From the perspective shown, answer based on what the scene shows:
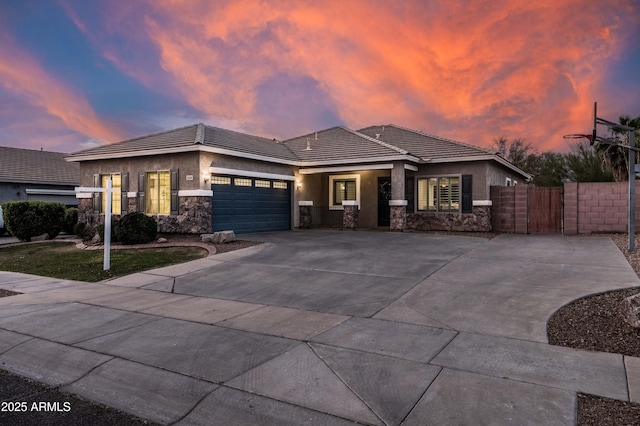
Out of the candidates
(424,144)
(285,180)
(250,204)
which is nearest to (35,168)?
(250,204)

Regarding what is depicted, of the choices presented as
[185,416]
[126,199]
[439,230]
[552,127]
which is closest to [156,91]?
[126,199]

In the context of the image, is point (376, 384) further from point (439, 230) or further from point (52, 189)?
point (52, 189)

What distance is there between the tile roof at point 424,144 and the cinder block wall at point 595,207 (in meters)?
3.79

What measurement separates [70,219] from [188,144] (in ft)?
27.9

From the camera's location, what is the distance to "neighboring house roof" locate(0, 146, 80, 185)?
925 inches

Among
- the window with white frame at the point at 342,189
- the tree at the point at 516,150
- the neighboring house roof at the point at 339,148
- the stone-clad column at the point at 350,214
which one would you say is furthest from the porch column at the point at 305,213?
the tree at the point at 516,150

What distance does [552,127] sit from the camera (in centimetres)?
2486

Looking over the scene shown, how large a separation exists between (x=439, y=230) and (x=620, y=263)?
31.6 ft

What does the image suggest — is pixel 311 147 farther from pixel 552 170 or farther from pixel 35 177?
pixel 552 170

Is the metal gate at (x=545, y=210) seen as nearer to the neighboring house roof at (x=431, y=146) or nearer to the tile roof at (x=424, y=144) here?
the neighboring house roof at (x=431, y=146)

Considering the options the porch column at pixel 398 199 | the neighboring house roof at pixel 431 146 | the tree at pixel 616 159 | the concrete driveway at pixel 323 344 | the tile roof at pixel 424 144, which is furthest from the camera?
the tree at pixel 616 159

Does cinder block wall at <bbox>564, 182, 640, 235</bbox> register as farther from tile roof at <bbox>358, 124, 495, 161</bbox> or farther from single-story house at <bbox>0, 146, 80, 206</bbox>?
single-story house at <bbox>0, 146, 80, 206</bbox>

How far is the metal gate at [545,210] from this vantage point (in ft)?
58.2

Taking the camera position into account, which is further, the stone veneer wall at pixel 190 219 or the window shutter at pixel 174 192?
the window shutter at pixel 174 192
